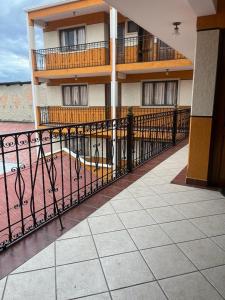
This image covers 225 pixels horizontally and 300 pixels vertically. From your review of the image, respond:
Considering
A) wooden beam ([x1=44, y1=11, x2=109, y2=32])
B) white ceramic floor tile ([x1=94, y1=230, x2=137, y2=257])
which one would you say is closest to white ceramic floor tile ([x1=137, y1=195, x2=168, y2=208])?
white ceramic floor tile ([x1=94, y1=230, x2=137, y2=257])

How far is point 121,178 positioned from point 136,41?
875 centimetres

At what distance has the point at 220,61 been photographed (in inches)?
132

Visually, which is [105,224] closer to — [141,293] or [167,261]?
[167,261]

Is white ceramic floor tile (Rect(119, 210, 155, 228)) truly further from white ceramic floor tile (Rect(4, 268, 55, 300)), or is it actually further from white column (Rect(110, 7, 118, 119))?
white column (Rect(110, 7, 118, 119))

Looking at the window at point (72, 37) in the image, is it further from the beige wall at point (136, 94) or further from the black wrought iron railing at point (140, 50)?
the beige wall at point (136, 94)

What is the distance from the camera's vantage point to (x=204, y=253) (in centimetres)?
223

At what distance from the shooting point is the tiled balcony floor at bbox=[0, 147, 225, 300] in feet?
5.91

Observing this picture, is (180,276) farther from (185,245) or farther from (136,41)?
(136,41)

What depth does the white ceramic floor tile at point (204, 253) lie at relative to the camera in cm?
210

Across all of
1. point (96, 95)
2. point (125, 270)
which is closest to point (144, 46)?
point (96, 95)

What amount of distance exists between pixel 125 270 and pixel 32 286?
755 millimetres

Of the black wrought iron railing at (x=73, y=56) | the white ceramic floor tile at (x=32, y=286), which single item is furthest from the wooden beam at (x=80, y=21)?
the white ceramic floor tile at (x=32, y=286)

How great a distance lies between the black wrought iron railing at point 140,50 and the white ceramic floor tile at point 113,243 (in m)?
9.64

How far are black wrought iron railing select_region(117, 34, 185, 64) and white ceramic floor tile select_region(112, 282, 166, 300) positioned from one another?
33.6ft
